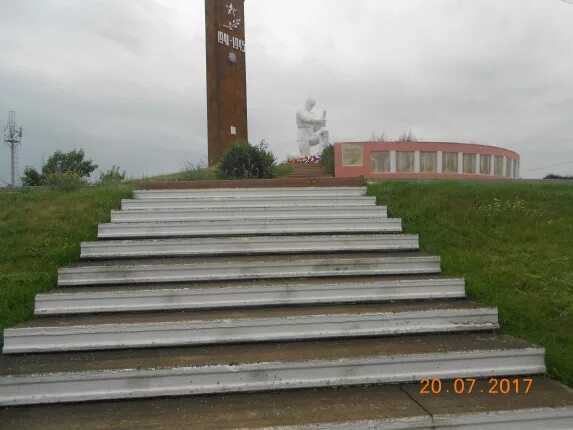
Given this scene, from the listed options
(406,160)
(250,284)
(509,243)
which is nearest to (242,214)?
(250,284)

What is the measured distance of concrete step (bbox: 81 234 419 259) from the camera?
4.28m

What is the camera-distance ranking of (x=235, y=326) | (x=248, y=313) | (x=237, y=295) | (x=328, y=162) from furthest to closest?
1. (x=328, y=162)
2. (x=237, y=295)
3. (x=248, y=313)
4. (x=235, y=326)

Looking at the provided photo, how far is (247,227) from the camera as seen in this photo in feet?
15.9

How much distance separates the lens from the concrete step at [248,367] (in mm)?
2611

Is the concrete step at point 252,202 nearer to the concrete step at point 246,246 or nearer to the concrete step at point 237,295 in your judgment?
the concrete step at point 246,246

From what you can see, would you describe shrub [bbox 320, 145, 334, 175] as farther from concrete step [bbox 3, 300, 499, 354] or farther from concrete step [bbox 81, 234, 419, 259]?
concrete step [bbox 3, 300, 499, 354]

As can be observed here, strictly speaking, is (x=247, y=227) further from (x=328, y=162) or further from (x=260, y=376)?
(x=328, y=162)

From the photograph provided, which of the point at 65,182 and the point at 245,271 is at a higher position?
the point at 65,182

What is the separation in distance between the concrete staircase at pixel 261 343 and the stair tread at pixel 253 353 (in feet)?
0.05

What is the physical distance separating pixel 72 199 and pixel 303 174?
7182mm

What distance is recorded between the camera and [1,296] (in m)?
3.63

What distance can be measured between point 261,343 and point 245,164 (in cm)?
640
